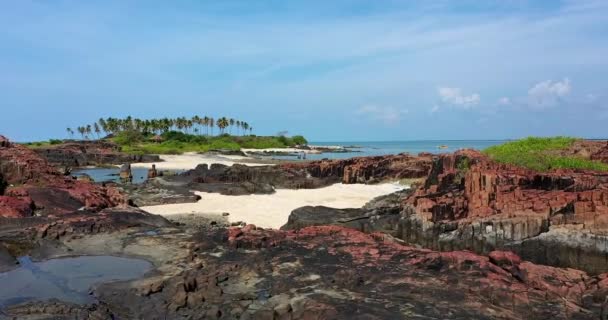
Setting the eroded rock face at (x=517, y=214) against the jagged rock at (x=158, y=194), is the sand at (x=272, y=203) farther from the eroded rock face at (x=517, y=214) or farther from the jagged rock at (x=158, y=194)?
the eroded rock face at (x=517, y=214)

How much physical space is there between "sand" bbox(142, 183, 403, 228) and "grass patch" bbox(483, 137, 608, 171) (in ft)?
35.1

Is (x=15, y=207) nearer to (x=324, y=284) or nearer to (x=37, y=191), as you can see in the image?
(x=37, y=191)

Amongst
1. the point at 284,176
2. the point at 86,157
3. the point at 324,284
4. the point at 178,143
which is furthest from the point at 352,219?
the point at 178,143

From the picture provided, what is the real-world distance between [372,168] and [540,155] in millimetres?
25631

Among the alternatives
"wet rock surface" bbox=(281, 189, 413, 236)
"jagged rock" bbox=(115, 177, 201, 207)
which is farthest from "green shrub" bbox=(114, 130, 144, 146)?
"wet rock surface" bbox=(281, 189, 413, 236)

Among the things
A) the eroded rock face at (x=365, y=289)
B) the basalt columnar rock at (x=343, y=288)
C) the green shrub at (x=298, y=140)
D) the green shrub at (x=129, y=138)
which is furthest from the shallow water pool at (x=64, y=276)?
the green shrub at (x=298, y=140)

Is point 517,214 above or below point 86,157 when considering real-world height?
above

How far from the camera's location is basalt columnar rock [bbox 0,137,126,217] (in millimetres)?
24031

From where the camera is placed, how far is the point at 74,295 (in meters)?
13.8

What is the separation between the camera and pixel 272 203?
33.6m

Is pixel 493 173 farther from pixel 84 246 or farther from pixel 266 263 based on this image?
pixel 84 246

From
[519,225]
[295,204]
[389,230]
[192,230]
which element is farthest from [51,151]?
[519,225]

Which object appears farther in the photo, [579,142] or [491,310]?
[579,142]

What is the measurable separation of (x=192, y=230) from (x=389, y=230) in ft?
28.0
